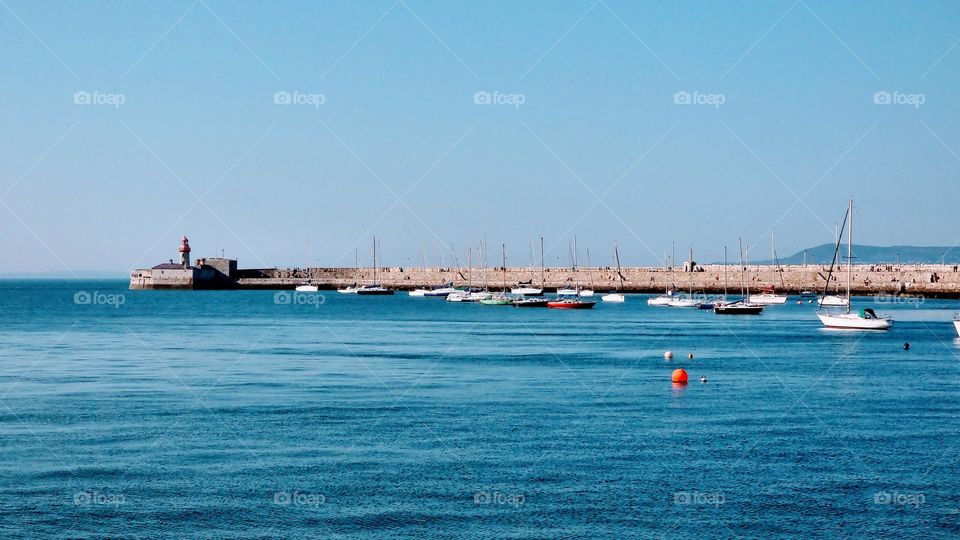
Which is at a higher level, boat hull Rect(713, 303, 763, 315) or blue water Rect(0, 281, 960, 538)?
boat hull Rect(713, 303, 763, 315)

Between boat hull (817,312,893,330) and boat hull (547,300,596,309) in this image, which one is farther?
boat hull (547,300,596,309)

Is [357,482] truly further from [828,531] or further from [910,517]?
[910,517]

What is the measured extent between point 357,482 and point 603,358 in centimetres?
3218

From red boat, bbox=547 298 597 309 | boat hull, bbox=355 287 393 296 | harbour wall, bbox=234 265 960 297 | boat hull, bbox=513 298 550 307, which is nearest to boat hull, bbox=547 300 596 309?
red boat, bbox=547 298 597 309

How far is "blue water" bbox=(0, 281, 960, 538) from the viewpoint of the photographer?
2002 cm

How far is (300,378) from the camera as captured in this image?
142 ft

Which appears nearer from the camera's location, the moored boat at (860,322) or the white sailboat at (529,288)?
the moored boat at (860,322)

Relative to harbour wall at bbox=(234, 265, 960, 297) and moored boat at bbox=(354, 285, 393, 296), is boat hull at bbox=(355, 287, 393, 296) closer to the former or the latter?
moored boat at bbox=(354, 285, 393, 296)

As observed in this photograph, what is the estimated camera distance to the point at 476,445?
26906 millimetres

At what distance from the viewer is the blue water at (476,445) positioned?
20016 mm

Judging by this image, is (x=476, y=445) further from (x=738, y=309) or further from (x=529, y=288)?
(x=529, y=288)

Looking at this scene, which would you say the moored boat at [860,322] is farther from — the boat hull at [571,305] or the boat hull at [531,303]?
the boat hull at [531,303]

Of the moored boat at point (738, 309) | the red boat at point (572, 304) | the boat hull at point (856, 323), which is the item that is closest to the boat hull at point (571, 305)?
the red boat at point (572, 304)

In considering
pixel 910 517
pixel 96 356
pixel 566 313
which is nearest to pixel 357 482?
pixel 910 517
